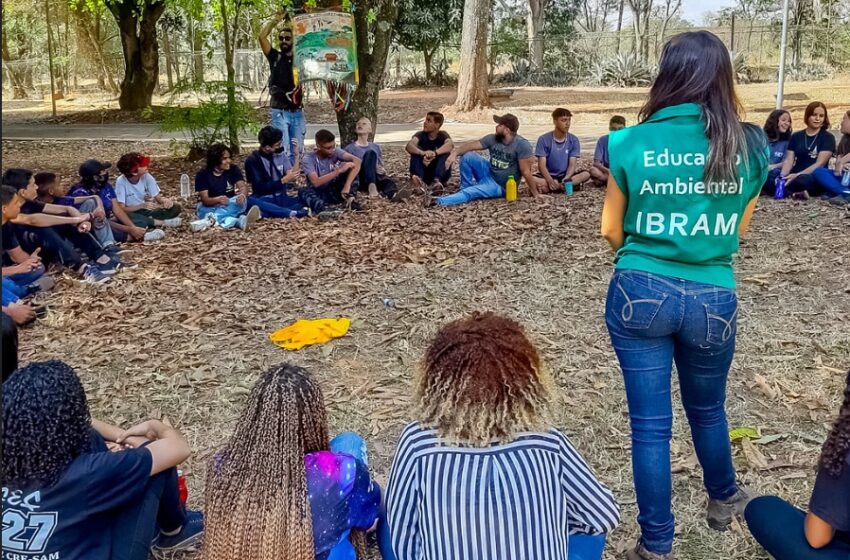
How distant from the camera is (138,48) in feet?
72.5

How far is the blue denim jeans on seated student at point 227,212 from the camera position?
803 cm

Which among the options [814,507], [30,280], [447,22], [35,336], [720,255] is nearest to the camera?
[814,507]

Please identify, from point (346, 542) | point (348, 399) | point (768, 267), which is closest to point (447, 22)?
point (768, 267)

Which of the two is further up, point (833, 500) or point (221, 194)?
point (221, 194)

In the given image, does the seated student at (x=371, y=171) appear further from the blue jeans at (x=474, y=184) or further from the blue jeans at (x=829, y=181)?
the blue jeans at (x=829, y=181)

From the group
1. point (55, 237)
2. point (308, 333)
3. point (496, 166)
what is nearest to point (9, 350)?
point (308, 333)

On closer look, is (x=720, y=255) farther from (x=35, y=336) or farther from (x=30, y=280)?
(x=30, y=280)

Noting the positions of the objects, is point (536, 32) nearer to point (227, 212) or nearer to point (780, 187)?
point (780, 187)

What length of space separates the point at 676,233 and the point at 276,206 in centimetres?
638

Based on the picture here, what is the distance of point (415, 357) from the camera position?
4.83 metres

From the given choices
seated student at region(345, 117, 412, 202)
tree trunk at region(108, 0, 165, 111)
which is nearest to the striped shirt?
seated student at region(345, 117, 412, 202)

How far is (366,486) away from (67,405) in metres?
0.93

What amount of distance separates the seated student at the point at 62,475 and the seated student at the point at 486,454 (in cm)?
92

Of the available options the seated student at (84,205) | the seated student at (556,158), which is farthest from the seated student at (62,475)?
the seated student at (556,158)
